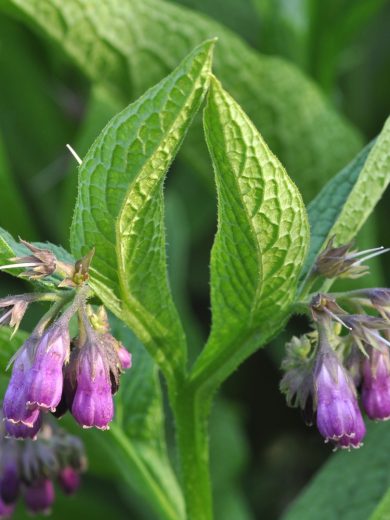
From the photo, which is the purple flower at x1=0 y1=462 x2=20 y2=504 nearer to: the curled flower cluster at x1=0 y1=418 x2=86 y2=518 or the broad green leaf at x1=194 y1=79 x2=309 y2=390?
the curled flower cluster at x1=0 y1=418 x2=86 y2=518

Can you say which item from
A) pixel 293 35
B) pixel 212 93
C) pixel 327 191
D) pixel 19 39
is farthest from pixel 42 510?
pixel 19 39

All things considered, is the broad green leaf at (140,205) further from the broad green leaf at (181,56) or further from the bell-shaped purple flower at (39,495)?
the broad green leaf at (181,56)

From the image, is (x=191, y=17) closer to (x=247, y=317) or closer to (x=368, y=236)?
(x=368, y=236)

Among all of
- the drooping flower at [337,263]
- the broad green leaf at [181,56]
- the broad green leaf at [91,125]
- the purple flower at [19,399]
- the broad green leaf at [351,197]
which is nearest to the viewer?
the purple flower at [19,399]

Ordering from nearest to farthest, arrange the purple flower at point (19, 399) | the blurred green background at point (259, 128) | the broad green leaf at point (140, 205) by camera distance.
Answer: the broad green leaf at point (140, 205) → the purple flower at point (19, 399) → the blurred green background at point (259, 128)

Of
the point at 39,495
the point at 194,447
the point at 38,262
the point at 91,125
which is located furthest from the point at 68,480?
the point at 91,125

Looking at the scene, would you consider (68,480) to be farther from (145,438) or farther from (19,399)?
(19,399)

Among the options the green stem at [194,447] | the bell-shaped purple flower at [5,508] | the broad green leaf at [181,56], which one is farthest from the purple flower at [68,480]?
the broad green leaf at [181,56]
